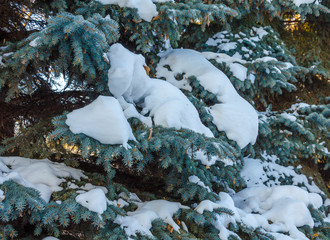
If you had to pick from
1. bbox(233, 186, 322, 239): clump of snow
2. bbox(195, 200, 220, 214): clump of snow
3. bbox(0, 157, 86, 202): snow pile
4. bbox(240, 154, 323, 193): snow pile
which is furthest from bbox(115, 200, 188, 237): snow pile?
bbox(240, 154, 323, 193): snow pile

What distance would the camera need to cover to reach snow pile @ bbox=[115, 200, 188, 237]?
2.29 metres

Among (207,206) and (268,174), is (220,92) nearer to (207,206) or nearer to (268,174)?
(207,206)

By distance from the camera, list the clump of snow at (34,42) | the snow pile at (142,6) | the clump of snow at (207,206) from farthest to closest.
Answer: the snow pile at (142,6), the clump of snow at (207,206), the clump of snow at (34,42)

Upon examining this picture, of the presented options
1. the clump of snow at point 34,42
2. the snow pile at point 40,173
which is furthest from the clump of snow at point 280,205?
the clump of snow at point 34,42

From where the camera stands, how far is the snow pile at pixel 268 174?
4.41m

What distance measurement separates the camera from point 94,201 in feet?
7.05

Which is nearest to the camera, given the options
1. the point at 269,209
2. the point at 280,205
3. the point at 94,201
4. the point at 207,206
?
the point at 94,201

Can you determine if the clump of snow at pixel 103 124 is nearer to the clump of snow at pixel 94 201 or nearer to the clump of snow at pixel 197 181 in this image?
the clump of snow at pixel 94 201

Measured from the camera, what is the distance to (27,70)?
8.55 feet

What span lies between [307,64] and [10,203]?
5325 mm

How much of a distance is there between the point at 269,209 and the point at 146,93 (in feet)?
6.64

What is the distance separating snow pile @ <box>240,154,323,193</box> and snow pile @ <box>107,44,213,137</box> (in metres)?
1.85

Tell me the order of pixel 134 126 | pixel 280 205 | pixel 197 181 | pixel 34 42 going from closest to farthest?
pixel 34 42 < pixel 134 126 < pixel 197 181 < pixel 280 205

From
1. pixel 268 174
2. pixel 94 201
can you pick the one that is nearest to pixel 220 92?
pixel 268 174
